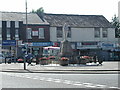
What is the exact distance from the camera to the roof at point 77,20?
231 feet

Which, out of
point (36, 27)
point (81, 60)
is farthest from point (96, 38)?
point (81, 60)

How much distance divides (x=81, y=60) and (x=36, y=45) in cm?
2931

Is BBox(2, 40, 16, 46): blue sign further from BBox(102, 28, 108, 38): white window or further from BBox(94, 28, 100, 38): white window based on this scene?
BBox(102, 28, 108, 38): white window

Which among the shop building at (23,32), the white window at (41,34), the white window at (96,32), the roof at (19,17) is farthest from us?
the white window at (96,32)

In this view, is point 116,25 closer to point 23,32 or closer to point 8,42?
point 23,32

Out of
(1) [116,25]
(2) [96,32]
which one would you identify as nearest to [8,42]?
(2) [96,32]

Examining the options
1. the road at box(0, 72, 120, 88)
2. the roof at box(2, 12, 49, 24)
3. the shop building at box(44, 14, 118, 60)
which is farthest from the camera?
the shop building at box(44, 14, 118, 60)

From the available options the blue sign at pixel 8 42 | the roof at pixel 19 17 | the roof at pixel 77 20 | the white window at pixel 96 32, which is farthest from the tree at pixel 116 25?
the blue sign at pixel 8 42

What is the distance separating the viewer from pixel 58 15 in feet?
241

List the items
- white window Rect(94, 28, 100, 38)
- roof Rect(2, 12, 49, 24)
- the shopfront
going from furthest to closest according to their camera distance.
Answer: white window Rect(94, 28, 100, 38)
roof Rect(2, 12, 49, 24)
the shopfront

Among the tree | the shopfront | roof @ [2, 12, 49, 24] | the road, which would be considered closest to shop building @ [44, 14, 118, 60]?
the shopfront

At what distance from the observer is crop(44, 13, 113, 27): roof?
70.3 metres

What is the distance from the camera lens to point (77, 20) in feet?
240

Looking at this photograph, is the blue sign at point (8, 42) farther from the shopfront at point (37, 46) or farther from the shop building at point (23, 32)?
the shopfront at point (37, 46)
